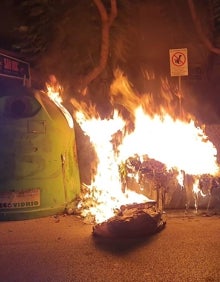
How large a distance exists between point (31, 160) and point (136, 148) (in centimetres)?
185

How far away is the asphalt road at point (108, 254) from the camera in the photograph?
4020 millimetres

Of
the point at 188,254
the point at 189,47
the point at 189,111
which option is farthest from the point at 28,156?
the point at 189,47

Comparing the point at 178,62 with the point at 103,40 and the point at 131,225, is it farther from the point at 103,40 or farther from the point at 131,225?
the point at 131,225

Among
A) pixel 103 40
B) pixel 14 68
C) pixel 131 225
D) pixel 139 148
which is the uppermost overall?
pixel 103 40

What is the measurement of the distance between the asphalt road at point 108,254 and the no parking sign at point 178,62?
3.74 metres

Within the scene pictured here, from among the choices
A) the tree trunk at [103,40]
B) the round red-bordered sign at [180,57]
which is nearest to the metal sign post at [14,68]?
the tree trunk at [103,40]

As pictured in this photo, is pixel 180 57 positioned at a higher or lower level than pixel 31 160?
higher

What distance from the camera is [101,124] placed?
755 centimetres

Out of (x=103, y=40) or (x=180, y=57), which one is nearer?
(x=180, y=57)

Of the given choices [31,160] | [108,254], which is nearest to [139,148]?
[31,160]

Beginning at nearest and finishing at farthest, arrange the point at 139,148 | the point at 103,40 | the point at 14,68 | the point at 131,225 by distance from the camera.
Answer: the point at 131,225, the point at 139,148, the point at 14,68, the point at 103,40

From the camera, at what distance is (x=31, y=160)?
6301 mm

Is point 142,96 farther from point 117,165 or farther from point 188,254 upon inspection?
point 188,254

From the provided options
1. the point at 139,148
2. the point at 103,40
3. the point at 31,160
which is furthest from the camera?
the point at 103,40
